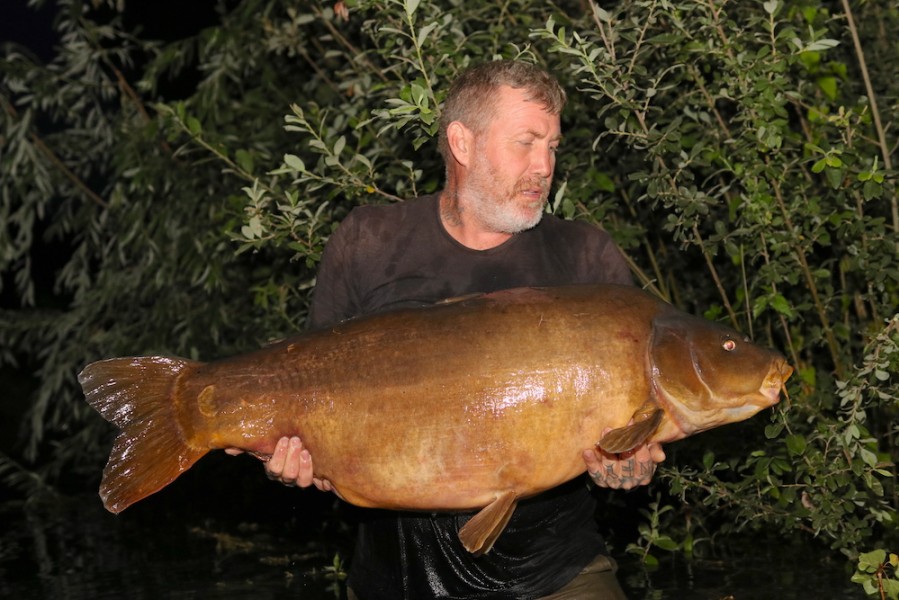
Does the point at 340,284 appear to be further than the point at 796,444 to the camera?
No

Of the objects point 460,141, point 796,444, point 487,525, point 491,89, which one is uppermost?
point 491,89

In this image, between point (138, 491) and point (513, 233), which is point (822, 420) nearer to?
point (513, 233)

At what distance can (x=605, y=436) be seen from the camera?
3057 mm

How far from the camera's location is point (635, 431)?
3.03m

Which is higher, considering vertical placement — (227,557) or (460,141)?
(460,141)

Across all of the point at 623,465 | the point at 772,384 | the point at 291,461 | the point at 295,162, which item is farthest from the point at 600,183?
the point at 291,461

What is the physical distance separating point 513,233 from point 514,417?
0.74m

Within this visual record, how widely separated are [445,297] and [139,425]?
0.93m

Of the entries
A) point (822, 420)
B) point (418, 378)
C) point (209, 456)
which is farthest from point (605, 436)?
point (209, 456)

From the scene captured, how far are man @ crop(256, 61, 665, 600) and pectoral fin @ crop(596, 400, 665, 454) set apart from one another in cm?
57

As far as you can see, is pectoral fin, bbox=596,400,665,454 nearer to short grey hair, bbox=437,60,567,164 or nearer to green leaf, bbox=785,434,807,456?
short grey hair, bbox=437,60,567,164

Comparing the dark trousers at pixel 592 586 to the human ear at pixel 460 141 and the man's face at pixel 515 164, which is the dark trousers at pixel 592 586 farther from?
the human ear at pixel 460 141

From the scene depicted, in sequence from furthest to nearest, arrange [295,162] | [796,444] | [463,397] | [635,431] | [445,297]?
[295,162]
[796,444]
[445,297]
[463,397]
[635,431]

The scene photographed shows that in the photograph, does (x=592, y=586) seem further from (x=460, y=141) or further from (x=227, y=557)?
(x=227, y=557)
